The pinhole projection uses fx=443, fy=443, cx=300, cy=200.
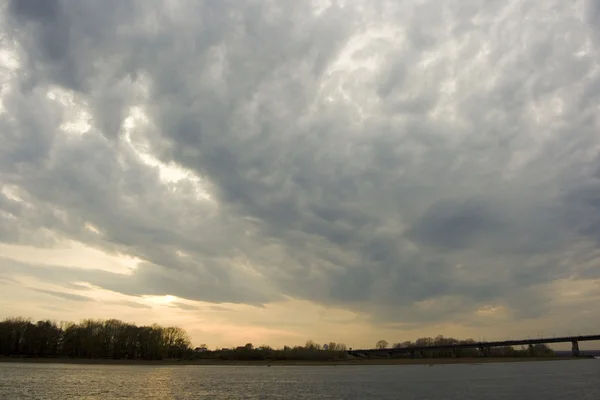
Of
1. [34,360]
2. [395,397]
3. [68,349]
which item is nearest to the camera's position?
[395,397]

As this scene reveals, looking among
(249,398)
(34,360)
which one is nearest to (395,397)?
(249,398)

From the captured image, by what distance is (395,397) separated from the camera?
56.9 metres

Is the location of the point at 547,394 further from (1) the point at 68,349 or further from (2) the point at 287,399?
(1) the point at 68,349

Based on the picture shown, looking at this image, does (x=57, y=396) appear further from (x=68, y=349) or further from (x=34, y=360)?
(x=68, y=349)

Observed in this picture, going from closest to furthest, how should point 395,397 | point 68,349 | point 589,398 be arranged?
point 589,398, point 395,397, point 68,349

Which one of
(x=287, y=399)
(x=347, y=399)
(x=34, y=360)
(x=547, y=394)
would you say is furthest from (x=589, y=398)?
(x=34, y=360)

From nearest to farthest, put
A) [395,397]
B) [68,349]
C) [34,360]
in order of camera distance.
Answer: [395,397], [34,360], [68,349]

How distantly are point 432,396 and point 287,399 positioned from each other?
62.7ft

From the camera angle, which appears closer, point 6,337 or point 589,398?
point 589,398

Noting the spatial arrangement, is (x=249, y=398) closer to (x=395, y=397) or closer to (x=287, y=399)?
(x=287, y=399)

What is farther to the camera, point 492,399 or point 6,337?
point 6,337

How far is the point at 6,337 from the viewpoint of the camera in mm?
182375

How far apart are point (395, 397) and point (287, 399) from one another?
1400cm

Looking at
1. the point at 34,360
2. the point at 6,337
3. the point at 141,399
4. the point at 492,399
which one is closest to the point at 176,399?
the point at 141,399
